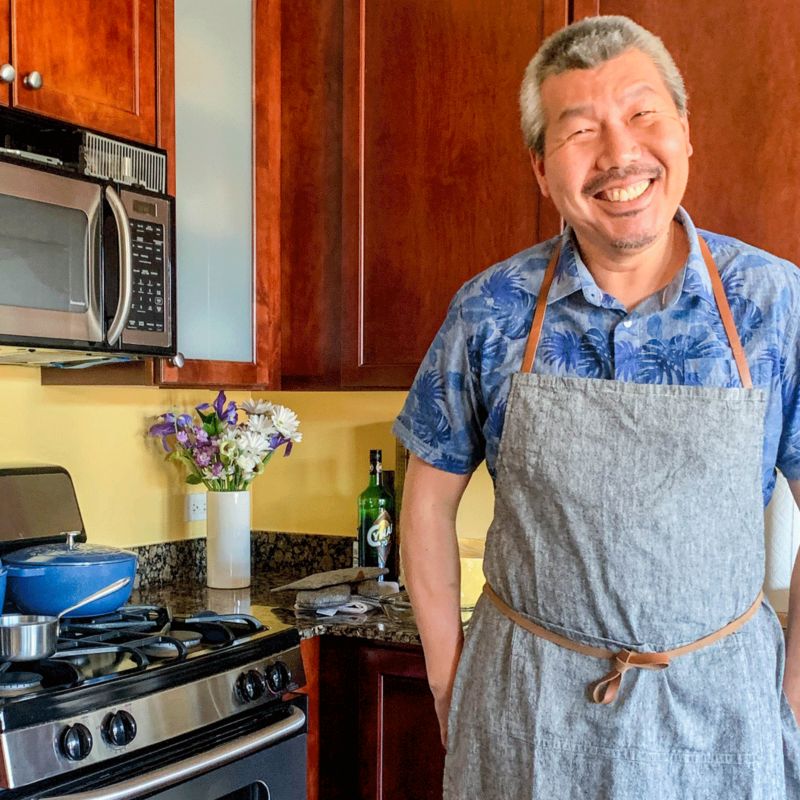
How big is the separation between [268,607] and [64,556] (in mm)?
478

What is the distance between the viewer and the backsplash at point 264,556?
2404mm

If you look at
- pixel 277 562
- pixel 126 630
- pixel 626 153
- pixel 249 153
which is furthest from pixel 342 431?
pixel 626 153

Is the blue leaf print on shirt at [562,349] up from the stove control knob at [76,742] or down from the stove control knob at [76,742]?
up

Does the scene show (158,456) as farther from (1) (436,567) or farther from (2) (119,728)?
(1) (436,567)

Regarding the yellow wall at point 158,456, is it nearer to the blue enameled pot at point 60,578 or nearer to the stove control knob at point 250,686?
the blue enameled pot at point 60,578

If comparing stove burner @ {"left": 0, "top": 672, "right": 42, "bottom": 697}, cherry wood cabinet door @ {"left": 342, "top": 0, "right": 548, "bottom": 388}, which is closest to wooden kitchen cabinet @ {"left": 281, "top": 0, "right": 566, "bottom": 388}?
cherry wood cabinet door @ {"left": 342, "top": 0, "right": 548, "bottom": 388}

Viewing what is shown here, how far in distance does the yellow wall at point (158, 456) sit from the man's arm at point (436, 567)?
101cm

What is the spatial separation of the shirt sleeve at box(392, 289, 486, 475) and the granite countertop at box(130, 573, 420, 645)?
0.61 meters

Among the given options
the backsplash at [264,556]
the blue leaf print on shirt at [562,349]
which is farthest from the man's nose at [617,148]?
the backsplash at [264,556]

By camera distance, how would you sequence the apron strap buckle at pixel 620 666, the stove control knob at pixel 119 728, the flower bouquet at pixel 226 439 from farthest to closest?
the flower bouquet at pixel 226 439, the stove control knob at pixel 119 728, the apron strap buckle at pixel 620 666

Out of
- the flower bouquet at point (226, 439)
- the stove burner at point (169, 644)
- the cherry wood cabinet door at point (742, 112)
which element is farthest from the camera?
the flower bouquet at point (226, 439)

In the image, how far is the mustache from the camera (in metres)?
1.22

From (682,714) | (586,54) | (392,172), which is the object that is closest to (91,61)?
(392,172)

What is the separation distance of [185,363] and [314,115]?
0.66 m
